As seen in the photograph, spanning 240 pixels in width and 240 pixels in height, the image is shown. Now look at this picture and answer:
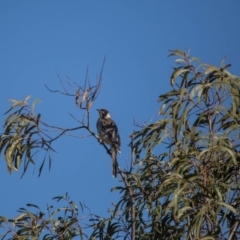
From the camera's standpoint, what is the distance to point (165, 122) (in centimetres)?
544

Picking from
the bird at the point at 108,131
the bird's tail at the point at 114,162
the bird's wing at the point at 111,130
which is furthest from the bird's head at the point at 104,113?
the bird's tail at the point at 114,162

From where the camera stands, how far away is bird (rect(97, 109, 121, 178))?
791cm

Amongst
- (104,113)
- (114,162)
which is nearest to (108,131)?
(104,113)

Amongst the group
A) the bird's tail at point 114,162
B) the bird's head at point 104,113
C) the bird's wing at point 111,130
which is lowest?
the bird's tail at point 114,162

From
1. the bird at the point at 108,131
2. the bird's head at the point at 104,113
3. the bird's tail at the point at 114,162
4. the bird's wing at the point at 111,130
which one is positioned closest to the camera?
the bird's tail at the point at 114,162

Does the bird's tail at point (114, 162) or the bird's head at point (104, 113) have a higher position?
the bird's head at point (104, 113)

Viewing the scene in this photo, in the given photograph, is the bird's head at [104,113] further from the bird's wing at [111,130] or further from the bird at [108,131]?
the bird's wing at [111,130]

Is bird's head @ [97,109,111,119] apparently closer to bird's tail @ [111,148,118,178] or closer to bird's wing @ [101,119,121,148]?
bird's wing @ [101,119,121,148]

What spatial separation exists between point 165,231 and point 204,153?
62 cm

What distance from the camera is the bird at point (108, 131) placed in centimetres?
791

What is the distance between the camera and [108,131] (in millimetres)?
8633

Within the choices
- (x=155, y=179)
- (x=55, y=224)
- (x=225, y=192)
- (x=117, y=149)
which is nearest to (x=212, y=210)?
(x=225, y=192)

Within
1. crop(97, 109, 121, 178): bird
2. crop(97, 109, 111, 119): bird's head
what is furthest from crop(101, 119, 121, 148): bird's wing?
crop(97, 109, 111, 119): bird's head

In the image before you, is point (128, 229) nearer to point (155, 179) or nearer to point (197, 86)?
point (155, 179)
